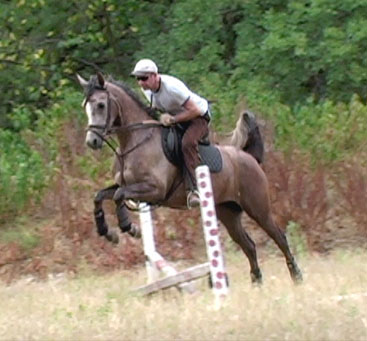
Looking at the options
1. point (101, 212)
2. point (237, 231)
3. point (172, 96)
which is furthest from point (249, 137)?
point (101, 212)

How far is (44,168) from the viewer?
2128 cm

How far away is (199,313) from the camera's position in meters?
11.0

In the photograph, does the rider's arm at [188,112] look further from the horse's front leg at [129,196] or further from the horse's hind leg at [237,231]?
the horse's hind leg at [237,231]

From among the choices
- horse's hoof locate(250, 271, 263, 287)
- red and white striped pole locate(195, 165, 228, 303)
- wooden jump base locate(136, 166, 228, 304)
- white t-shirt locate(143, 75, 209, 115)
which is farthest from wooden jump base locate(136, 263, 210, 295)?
white t-shirt locate(143, 75, 209, 115)

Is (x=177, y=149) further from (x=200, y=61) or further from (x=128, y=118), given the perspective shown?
(x=200, y=61)

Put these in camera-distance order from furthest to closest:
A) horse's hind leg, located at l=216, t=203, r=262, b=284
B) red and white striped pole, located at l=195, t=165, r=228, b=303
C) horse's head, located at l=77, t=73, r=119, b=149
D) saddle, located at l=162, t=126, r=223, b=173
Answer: horse's hind leg, located at l=216, t=203, r=262, b=284, saddle, located at l=162, t=126, r=223, b=173, horse's head, located at l=77, t=73, r=119, b=149, red and white striped pole, located at l=195, t=165, r=228, b=303

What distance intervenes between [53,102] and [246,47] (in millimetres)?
4143

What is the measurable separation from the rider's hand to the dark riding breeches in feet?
0.78

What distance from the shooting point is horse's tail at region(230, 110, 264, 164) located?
15758 millimetres

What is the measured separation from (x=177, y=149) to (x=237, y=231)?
143 cm

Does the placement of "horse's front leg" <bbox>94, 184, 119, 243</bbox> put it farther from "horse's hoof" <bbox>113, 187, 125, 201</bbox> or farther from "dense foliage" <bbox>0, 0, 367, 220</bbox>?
"dense foliage" <bbox>0, 0, 367, 220</bbox>

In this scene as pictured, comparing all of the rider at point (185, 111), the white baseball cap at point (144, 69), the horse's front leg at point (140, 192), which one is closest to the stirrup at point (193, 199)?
the rider at point (185, 111)

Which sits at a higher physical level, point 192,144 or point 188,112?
point 188,112

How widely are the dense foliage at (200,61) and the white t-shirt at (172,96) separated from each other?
20.6ft
